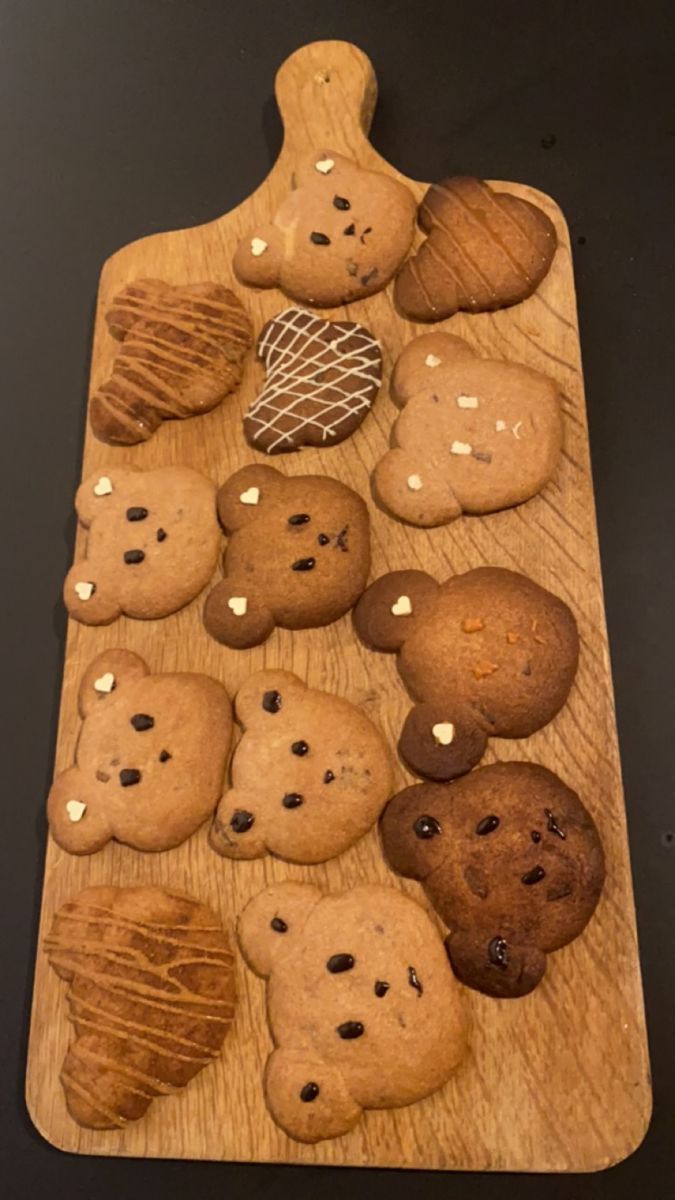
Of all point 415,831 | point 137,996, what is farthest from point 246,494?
point 137,996

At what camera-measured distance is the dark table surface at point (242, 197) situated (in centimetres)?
150

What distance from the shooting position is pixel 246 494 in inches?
62.1

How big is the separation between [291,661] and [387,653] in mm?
149

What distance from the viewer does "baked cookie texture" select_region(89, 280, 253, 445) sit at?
5.46 ft

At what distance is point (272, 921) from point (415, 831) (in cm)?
23

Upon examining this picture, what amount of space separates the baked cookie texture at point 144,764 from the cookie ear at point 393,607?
244mm

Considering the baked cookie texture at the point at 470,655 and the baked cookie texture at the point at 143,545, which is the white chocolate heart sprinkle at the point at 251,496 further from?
the baked cookie texture at the point at 470,655

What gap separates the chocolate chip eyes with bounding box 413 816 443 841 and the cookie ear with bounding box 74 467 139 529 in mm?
728

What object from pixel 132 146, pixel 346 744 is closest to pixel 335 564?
pixel 346 744

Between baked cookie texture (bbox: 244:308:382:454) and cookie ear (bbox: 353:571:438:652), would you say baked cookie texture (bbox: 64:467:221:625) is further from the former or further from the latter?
cookie ear (bbox: 353:571:438:652)

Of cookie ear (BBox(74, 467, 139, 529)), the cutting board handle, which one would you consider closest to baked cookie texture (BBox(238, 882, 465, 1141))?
cookie ear (BBox(74, 467, 139, 529))

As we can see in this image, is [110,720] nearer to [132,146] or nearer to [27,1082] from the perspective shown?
[27,1082]

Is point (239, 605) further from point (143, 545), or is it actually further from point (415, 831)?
point (415, 831)

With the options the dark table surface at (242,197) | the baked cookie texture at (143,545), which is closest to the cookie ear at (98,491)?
the baked cookie texture at (143,545)
